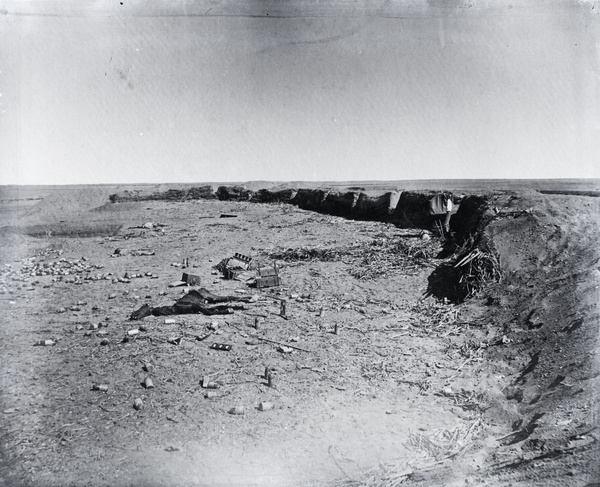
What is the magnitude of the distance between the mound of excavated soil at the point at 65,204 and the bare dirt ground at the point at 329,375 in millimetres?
11809

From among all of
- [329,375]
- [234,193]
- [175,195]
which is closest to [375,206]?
[329,375]

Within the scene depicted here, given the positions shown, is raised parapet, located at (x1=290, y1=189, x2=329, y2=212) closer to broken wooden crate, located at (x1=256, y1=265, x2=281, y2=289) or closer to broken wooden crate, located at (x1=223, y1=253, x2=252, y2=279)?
broken wooden crate, located at (x1=223, y1=253, x2=252, y2=279)

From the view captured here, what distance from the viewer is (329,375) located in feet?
14.5

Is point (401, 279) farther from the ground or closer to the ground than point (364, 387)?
farther from the ground

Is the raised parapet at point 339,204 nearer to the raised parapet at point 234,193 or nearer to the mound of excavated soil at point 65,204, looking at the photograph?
the raised parapet at point 234,193

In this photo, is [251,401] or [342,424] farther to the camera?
[251,401]

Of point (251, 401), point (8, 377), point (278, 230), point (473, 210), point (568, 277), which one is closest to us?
point (251, 401)

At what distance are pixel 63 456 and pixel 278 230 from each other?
10952 millimetres

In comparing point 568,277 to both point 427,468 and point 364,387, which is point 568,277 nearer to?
point 364,387

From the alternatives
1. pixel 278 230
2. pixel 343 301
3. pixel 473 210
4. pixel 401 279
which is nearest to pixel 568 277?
pixel 401 279

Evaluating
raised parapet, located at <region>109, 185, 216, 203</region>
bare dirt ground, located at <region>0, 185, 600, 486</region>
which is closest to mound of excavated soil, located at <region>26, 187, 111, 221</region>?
raised parapet, located at <region>109, 185, 216, 203</region>

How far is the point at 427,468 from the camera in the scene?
3.09 m

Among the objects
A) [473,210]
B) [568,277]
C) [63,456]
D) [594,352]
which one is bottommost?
[63,456]

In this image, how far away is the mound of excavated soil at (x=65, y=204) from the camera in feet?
61.5
